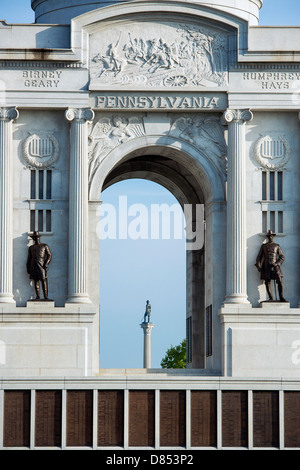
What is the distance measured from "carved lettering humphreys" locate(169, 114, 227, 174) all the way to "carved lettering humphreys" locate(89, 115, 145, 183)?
5.63ft

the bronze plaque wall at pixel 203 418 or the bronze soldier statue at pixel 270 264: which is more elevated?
the bronze soldier statue at pixel 270 264

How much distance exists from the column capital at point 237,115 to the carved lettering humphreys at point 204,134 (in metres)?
0.77

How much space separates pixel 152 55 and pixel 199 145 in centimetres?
425

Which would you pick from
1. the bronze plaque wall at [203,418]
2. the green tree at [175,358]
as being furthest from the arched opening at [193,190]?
the green tree at [175,358]

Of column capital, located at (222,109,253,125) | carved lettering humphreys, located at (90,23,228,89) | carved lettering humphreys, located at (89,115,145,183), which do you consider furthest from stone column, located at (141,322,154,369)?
carved lettering humphreys, located at (90,23,228,89)

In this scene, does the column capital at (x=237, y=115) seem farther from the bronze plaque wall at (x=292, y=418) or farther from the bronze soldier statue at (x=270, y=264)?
the bronze plaque wall at (x=292, y=418)

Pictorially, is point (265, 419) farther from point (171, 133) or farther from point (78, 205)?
point (171, 133)

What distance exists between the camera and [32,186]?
185 ft

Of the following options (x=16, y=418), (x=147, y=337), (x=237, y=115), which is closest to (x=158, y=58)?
(x=237, y=115)

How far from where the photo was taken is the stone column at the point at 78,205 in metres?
55.2

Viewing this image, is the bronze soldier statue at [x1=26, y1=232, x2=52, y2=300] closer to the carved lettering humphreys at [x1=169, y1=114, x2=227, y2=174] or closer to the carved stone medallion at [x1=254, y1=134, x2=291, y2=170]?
the carved lettering humphreys at [x1=169, y1=114, x2=227, y2=174]

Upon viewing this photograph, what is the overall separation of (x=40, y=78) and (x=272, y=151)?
10182 mm

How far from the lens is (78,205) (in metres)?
55.6
